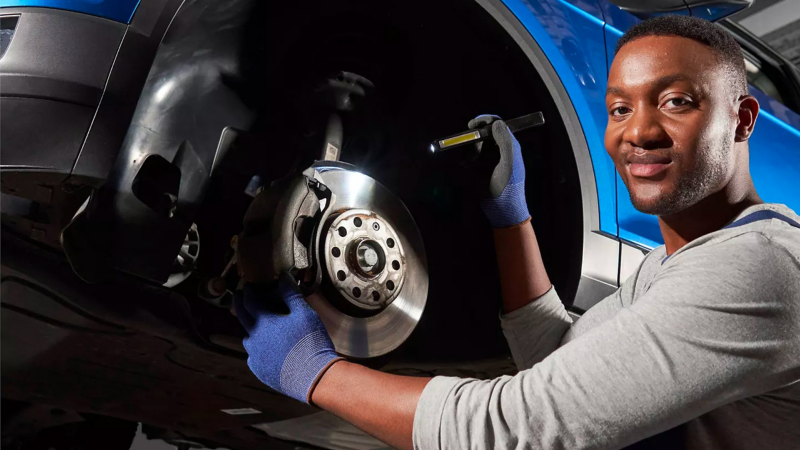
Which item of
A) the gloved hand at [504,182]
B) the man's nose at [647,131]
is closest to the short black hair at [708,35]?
the man's nose at [647,131]

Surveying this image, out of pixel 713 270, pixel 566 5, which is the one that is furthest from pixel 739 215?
pixel 566 5

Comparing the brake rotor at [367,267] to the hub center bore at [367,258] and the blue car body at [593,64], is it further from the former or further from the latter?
the blue car body at [593,64]

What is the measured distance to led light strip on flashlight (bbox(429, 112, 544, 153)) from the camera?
3.07 ft

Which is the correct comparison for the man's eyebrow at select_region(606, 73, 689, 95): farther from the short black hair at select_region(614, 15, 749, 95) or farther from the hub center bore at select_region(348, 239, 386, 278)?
the hub center bore at select_region(348, 239, 386, 278)

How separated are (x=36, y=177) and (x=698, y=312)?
65 centimetres

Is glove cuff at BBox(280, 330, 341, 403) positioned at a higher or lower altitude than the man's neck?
lower

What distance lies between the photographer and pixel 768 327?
0.64 metres

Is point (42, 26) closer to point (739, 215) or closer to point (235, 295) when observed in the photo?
point (235, 295)

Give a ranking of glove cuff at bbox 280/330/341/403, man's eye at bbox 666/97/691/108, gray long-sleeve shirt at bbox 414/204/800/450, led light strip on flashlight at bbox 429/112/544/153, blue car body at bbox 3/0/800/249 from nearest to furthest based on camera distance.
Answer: gray long-sleeve shirt at bbox 414/204/800/450
glove cuff at bbox 280/330/341/403
man's eye at bbox 666/97/691/108
led light strip on flashlight at bbox 429/112/544/153
blue car body at bbox 3/0/800/249

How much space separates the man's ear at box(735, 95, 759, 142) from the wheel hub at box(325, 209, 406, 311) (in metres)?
0.47

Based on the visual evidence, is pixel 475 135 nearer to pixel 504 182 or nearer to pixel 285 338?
pixel 504 182

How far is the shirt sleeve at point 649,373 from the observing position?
1.99 feet

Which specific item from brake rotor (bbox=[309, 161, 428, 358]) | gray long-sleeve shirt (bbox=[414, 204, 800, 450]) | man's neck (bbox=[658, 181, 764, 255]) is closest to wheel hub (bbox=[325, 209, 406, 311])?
brake rotor (bbox=[309, 161, 428, 358])

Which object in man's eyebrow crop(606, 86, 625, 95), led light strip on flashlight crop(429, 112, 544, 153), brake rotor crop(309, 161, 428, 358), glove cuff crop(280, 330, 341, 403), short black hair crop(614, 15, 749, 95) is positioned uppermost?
short black hair crop(614, 15, 749, 95)
